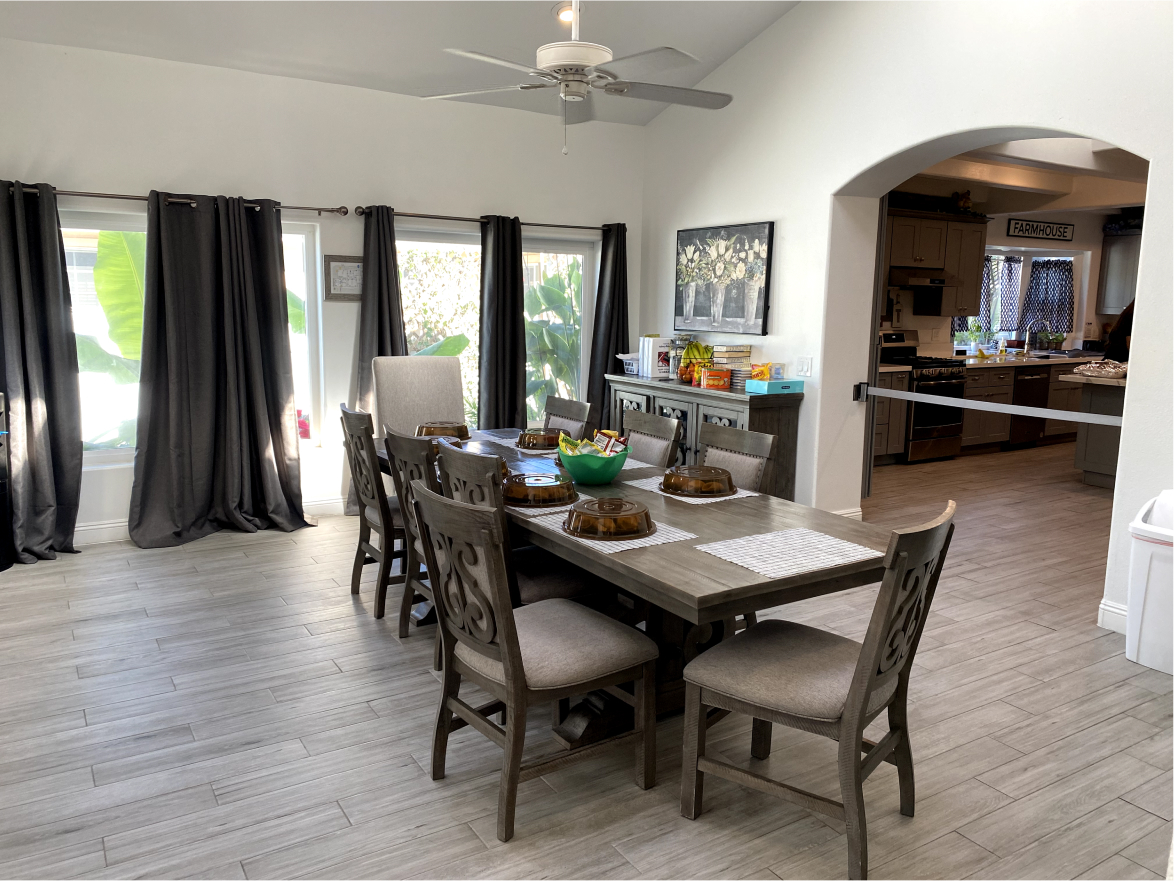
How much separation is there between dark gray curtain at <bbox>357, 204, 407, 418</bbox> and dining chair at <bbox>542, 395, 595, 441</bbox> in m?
1.34

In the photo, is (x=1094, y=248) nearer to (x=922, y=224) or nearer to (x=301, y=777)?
(x=922, y=224)

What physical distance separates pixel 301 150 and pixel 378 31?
0.92 m

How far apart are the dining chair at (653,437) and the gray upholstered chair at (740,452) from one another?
223 millimetres

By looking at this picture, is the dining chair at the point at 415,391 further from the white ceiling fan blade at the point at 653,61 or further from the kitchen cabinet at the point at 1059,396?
the kitchen cabinet at the point at 1059,396

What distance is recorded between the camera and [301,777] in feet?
8.60

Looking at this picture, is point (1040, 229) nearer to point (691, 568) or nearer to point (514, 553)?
point (514, 553)

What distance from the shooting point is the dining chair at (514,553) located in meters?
2.80

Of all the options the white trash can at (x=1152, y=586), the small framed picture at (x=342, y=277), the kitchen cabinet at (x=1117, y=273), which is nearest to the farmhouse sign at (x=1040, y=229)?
the kitchen cabinet at (x=1117, y=273)

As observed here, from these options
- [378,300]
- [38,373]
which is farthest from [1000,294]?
[38,373]

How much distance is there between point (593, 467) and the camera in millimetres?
3295

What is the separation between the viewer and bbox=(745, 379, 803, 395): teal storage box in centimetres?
520

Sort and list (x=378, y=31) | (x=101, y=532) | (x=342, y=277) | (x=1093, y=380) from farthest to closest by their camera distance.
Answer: (x=1093, y=380) → (x=342, y=277) → (x=101, y=532) → (x=378, y=31)

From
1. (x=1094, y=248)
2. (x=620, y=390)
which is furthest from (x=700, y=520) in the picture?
(x=1094, y=248)

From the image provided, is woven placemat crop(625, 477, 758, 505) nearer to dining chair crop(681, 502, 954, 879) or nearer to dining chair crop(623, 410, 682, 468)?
dining chair crop(623, 410, 682, 468)
